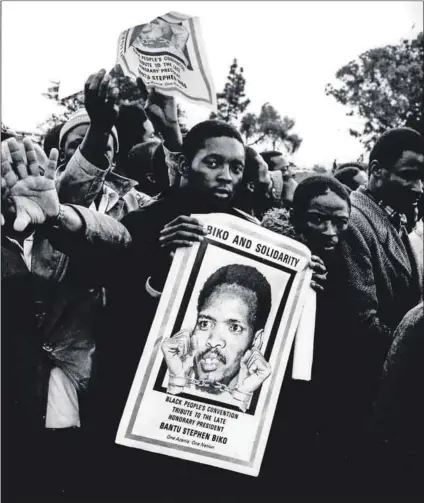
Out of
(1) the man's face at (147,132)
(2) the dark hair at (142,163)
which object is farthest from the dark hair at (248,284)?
(1) the man's face at (147,132)

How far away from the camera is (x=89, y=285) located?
1998 millimetres

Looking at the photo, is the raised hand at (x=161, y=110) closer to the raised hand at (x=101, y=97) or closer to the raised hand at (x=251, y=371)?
the raised hand at (x=101, y=97)

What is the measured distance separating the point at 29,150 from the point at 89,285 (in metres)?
0.50

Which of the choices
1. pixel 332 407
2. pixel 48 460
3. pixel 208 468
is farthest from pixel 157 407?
pixel 332 407

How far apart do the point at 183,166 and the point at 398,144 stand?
987mm

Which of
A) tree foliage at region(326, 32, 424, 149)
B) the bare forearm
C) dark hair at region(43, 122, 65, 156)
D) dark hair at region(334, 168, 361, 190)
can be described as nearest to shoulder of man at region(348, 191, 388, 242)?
the bare forearm

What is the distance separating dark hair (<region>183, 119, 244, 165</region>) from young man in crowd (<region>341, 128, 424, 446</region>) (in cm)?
60

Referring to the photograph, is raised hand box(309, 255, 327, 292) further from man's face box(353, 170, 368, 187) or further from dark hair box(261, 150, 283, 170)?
man's face box(353, 170, 368, 187)

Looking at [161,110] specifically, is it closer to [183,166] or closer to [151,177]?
[183,166]

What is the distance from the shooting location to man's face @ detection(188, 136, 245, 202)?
1959mm

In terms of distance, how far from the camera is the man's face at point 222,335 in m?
1.87

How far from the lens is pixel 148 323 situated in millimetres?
1895

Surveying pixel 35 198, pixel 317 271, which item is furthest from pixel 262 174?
pixel 35 198

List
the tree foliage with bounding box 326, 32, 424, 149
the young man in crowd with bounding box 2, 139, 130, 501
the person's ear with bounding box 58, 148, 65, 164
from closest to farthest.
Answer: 1. the young man in crowd with bounding box 2, 139, 130, 501
2. the person's ear with bounding box 58, 148, 65, 164
3. the tree foliage with bounding box 326, 32, 424, 149
